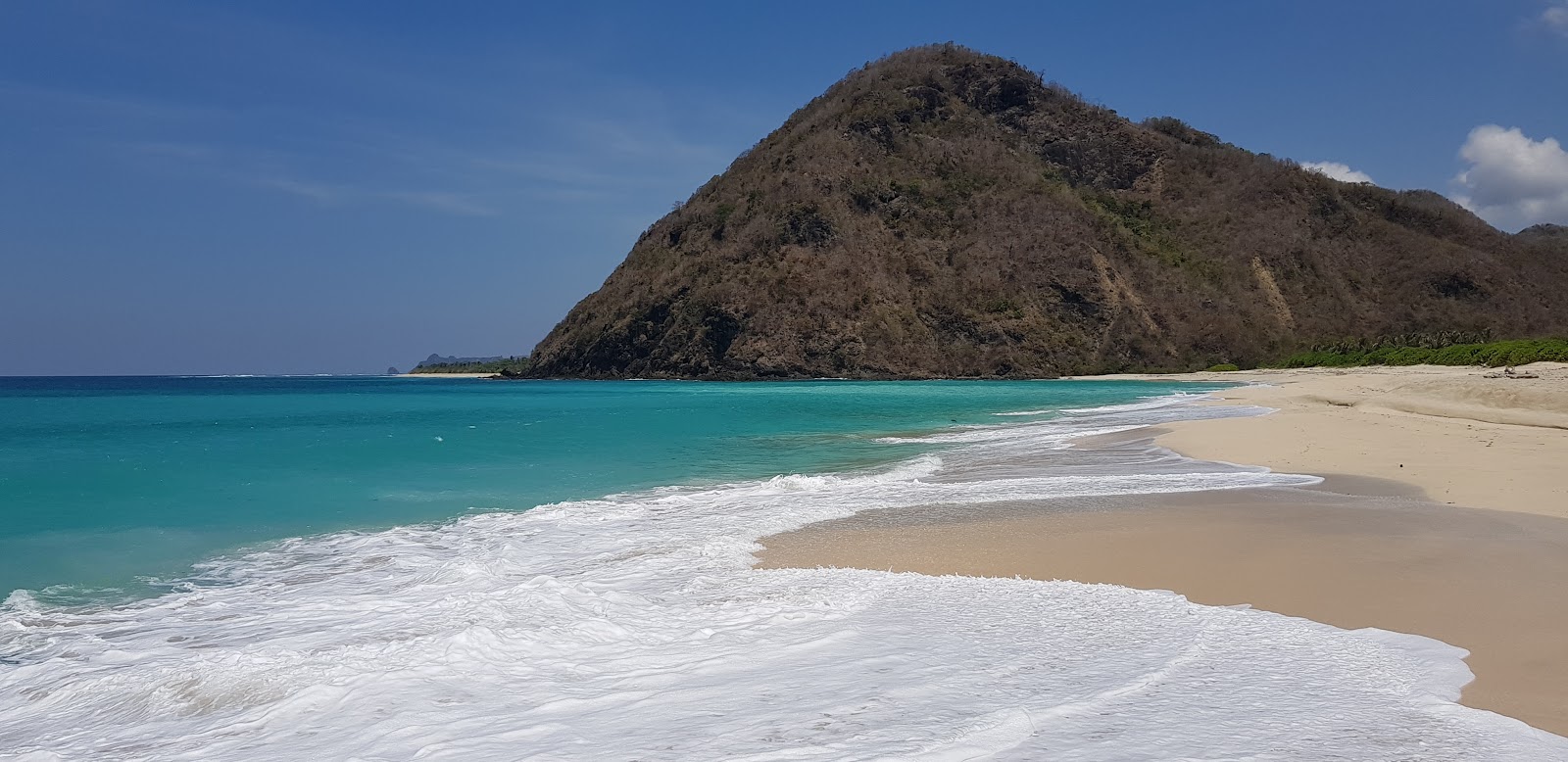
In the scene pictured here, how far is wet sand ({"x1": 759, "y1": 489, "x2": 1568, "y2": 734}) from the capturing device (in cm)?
494

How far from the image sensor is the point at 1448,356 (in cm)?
5431

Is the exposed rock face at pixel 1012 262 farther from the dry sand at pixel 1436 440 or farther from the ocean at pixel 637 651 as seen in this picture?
the ocean at pixel 637 651

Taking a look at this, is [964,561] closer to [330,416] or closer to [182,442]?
[182,442]

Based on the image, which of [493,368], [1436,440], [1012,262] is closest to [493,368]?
[493,368]

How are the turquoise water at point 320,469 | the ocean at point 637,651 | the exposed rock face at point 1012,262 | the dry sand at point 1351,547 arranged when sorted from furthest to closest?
the exposed rock face at point 1012,262, the turquoise water at point 320,469, the dry sand at point 1351,547, the ocean at point 637,651

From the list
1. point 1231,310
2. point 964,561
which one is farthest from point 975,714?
point 1231,310

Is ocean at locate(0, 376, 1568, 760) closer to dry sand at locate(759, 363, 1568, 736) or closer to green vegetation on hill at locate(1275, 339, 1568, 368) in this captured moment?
dry sand at locate(759, 363, 1568, 736)

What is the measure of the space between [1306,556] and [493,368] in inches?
5981

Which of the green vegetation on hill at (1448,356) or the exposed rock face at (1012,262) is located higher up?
the exposed rock face at (1012,262)

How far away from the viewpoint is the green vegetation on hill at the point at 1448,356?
42656mm

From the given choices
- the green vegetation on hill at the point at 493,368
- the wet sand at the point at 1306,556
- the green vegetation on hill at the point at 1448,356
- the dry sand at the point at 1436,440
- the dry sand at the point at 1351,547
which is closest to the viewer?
the wet sand at the point at 1306,556

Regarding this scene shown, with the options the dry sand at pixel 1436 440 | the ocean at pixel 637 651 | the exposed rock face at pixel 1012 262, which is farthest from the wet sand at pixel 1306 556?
the exposed rock face at pixel 1012 262

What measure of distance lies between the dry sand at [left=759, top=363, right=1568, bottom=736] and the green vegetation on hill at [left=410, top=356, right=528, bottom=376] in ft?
365

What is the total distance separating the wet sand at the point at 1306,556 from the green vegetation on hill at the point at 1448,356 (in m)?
41.7
